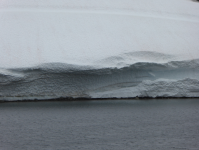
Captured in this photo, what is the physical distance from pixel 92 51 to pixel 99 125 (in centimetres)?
279

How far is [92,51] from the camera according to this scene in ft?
26.0

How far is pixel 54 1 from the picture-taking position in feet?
31.7

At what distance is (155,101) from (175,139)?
3152mm

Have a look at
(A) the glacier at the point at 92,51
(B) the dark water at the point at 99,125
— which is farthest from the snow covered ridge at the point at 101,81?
(B) the dark water at the point at 99,125

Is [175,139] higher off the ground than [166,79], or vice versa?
[166,79]

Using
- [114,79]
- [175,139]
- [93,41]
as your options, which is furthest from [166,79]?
[175,139]

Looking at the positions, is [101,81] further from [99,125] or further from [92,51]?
[99,125]

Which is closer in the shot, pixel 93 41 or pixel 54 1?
pixel 93 41

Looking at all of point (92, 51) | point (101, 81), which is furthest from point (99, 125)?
point (92, 51)

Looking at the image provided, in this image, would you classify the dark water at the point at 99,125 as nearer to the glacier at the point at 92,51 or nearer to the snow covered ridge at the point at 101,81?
the snow covered ridge at the point at 101,81

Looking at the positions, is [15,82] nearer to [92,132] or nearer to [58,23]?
[58,23]

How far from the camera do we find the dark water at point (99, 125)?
179 inches

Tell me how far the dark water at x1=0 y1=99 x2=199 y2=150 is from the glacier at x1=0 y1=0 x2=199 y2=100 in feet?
1.50

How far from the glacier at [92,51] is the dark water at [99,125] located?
1.50ft
